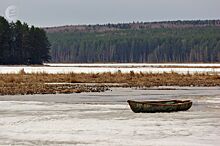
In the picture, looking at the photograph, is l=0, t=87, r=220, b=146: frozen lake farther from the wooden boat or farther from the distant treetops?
the distant treetops

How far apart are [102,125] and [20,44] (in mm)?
90434

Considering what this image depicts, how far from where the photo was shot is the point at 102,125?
17922 mm

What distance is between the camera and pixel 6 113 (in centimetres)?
2180

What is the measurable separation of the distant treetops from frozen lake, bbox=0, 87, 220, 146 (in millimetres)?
78861

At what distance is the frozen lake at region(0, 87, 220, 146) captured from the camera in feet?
48.8

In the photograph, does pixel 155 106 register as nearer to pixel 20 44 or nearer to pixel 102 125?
pixel 102 125

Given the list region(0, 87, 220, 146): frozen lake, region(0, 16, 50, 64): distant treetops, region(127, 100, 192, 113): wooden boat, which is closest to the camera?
region(0, 87, 220, 146): frozen lake

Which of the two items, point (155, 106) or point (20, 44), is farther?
point (20, 44)

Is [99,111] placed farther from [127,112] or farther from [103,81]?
[103,81]

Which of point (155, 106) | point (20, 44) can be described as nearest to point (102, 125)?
point (155, 106)

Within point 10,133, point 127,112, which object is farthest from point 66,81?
point 10,133

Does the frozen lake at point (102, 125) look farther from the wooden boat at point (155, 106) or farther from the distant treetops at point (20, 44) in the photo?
the distant treetops at point (20, 44)

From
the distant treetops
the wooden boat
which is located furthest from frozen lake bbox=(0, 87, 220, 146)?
the distant treetops

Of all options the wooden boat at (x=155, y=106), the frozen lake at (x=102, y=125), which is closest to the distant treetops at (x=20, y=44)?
the frozen lake at (x=102, y=125)
